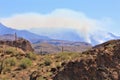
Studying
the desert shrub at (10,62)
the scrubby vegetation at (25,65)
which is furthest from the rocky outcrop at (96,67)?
the desert shrub at (10,62)

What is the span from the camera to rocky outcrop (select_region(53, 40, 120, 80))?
25.9 m

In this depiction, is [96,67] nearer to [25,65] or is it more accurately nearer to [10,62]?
[25,65]

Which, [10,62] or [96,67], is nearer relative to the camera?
[96,67]

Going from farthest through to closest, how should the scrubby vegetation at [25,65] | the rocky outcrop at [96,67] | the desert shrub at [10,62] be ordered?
1. the desert shrub at [10,62]
2. the scrubby vegetation at [25,65]
3. the rocky outcrop at [96,67]

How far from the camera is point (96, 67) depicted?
26219mm

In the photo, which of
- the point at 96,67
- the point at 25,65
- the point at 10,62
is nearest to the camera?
the point at 96,67

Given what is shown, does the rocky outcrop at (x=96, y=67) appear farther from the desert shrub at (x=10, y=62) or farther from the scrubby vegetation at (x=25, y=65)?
the desert shrub at (x=10, y=62)

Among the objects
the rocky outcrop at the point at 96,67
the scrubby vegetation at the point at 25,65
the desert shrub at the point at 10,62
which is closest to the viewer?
the rocky outcrop at the point at 96,67

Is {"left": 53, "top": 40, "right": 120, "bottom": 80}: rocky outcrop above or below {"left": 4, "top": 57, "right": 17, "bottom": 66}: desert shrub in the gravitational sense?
above

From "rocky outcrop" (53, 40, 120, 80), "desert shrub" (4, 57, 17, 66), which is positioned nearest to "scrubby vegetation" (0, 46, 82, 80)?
"desert shrub" (4, 57, 17, 66)

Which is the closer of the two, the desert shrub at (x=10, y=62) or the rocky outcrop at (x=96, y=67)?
the rocky outcrop at (x=96, y=67)

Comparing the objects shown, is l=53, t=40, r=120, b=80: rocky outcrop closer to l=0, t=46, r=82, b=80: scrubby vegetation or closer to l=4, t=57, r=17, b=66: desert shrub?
l=0, t=46, r=82, b=80: scrubby vegetation

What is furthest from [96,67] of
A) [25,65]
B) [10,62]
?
[10,62]

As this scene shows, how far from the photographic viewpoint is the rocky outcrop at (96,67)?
25.9 metres
